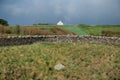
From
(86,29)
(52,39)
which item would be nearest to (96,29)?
(86,29)

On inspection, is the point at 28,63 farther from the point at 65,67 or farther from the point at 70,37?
the point at 70,37

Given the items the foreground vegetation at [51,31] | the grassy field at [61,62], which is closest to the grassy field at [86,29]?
the foreground vegetation at [51,31]

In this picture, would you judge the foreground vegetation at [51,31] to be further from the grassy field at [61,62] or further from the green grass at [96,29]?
the grassy field at [61,62]

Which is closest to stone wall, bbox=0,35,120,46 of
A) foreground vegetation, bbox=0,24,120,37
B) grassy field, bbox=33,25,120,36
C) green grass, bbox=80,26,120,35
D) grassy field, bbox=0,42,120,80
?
grassy field, bbox=0,42,120,80

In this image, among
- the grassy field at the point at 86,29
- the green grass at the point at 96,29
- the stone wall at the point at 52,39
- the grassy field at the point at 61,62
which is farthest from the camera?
the green grass at the point at 96,29

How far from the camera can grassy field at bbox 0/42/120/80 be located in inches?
1390

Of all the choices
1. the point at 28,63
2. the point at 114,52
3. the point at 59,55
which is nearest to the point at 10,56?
the point at 28,63

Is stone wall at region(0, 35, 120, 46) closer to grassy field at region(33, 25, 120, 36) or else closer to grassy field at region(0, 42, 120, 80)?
grassy field at region(0, 42, 120, 80)

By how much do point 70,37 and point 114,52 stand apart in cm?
875

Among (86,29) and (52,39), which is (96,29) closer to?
(86,29)

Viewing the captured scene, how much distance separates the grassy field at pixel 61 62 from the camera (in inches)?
1390

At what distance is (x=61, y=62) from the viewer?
38562mm

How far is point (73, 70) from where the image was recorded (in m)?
36.3

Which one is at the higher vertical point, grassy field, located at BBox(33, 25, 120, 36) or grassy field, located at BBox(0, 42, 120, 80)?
grassy field, located at BBox(33, 25, 120, 36)
